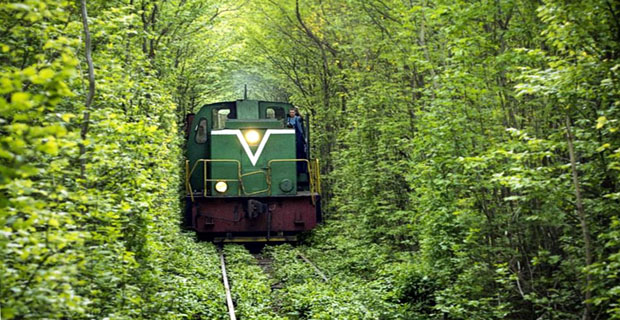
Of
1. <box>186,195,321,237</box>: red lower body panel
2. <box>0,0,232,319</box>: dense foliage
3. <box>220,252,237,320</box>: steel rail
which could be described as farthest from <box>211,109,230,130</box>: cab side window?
<box>220,252,237,320</box>: steel rail

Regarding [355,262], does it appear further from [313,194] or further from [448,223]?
[448,223]

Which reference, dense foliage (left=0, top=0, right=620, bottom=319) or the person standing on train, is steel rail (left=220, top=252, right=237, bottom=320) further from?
the person standing on train

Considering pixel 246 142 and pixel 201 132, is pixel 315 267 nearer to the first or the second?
pixel 246 142

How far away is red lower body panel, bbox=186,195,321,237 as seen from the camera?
15.3m

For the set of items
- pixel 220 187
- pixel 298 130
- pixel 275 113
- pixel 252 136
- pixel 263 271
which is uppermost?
pixel 275 113

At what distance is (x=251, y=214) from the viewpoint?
1509 cm

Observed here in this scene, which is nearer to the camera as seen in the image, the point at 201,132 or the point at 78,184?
the point at 78,184

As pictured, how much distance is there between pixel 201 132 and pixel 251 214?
2745mm

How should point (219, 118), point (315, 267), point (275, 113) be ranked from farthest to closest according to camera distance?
point (275, 113) < point (219, 118) < point (315, 267)

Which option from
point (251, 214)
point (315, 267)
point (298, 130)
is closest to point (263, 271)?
A: point (315, 267)

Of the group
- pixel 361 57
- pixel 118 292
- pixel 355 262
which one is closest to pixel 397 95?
pixel 361 57

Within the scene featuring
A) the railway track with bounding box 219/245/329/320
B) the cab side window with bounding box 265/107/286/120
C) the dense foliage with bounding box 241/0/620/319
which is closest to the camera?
the dense foliage with bounding box 241/0/620/319

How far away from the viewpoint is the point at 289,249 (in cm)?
1552

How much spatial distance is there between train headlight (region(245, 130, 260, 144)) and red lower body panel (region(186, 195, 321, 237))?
1.44 meters
